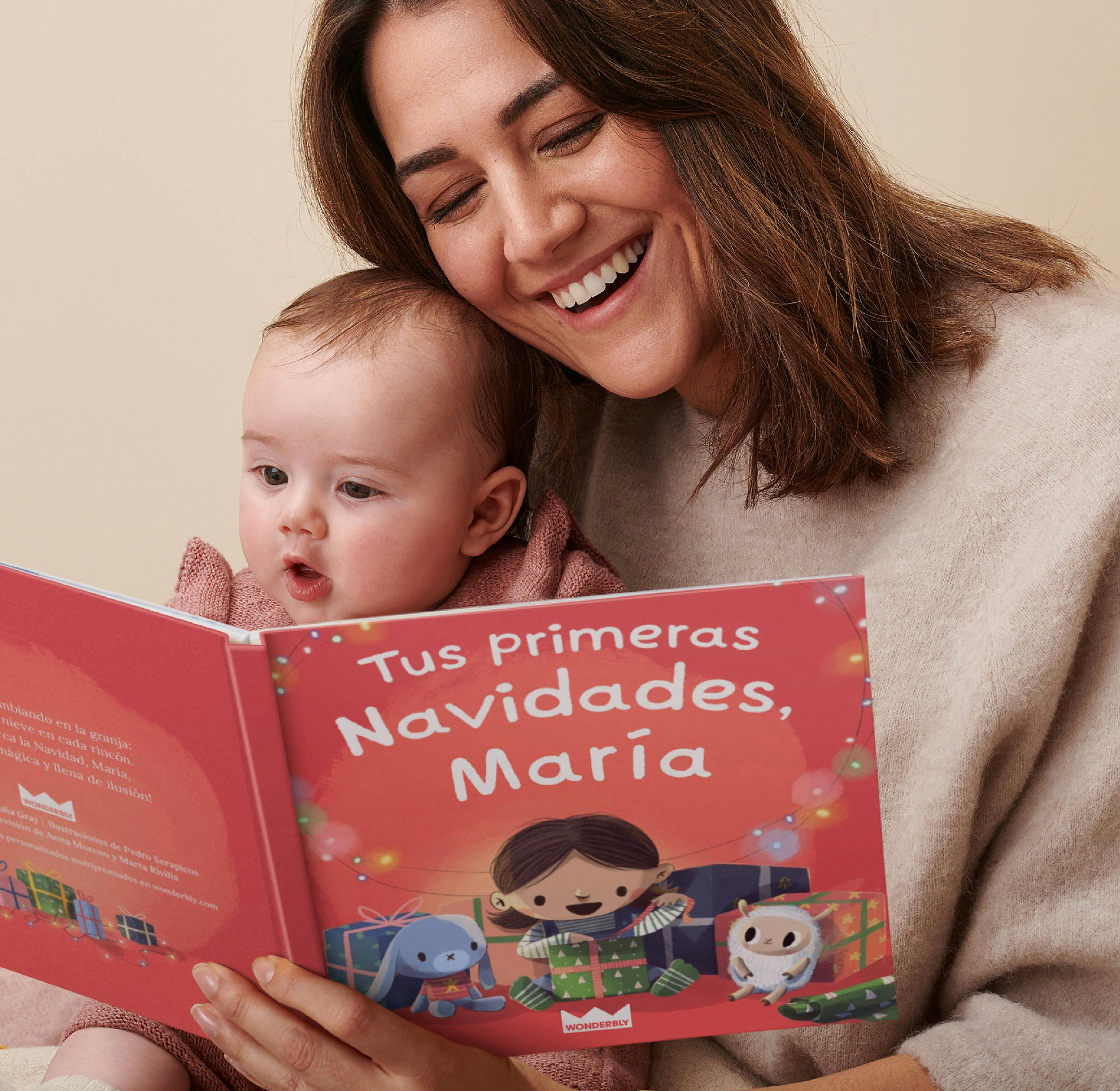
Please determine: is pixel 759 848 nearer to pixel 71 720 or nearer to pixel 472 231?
pixel 71 720

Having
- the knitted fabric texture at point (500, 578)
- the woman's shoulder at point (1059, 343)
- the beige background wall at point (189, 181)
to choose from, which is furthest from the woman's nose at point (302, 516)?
the beige background wall at point (189, 181)

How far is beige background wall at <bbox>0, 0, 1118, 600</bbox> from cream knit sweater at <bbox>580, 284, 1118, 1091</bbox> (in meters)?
0.94

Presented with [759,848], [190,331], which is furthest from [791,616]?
[190,331]

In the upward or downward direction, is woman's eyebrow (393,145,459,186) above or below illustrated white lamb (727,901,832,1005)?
above

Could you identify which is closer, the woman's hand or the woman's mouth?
the woman's hand

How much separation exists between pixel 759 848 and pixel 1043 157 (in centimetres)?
161

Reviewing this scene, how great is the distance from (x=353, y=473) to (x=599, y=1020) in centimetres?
53

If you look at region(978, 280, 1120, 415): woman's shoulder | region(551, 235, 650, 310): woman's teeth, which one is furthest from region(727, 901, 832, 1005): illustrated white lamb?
region(551, 235, 650, 310): woman's teeth

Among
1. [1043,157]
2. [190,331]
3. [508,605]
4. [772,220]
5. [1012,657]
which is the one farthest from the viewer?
[190,331]

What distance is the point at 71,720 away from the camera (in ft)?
2.56

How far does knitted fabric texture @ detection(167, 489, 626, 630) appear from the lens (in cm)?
112

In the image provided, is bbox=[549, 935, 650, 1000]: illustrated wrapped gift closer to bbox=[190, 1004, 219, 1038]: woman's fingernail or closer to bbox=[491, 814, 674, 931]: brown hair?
bbox=[491, 814, 674, 931]: brown hair

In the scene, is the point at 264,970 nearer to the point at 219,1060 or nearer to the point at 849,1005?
the point at 219,1060

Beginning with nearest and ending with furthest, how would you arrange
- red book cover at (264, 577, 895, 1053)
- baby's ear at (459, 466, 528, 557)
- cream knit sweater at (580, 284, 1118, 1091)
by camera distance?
red book cover at (264, 577, 895, 1053) → cream knit sweater at (580, 284, 1118, 1091) → baby's ear at (459, 466, 528, 557)
